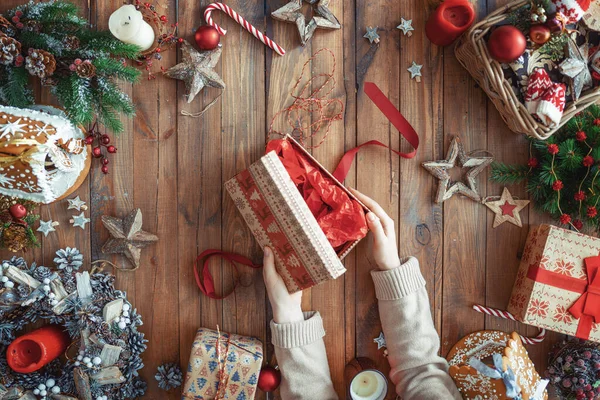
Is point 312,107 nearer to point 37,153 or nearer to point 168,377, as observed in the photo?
point 37,153

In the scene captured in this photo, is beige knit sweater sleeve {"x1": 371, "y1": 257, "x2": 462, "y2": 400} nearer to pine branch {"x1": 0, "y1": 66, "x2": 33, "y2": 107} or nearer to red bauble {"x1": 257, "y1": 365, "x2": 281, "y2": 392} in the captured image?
red bauble {"x1": 257, "y1": 365, "x2": 281, "y2": 392}

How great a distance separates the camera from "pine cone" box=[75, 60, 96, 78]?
4.82ft

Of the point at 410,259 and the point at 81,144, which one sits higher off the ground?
the point at 81,144

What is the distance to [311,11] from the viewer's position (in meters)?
1.78

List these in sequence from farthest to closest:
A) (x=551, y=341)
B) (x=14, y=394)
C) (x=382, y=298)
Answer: (x=551, y=341)
(x=382, y=298)
(x=14, y=394)

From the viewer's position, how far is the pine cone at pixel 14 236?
1.69 meters

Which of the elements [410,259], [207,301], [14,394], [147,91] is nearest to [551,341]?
[410,259]

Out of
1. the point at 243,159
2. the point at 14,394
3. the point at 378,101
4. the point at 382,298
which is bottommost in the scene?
the point at 14,394

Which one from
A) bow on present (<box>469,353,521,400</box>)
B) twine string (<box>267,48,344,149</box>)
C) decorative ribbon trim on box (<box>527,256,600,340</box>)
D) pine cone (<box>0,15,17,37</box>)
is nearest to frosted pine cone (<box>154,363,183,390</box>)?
twine string (<box>267,48,344,149</box>)

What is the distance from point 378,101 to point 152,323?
50.2 inches

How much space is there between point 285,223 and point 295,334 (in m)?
0.47

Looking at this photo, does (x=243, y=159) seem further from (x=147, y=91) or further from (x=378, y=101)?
(x=378, y=101)

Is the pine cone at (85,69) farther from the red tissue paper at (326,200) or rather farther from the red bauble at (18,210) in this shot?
the red tissue paper at (326,200)

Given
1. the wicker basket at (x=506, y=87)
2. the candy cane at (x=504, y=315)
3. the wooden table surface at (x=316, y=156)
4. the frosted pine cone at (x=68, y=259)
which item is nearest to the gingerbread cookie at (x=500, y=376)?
the candy cane at (x=504, y=315)
